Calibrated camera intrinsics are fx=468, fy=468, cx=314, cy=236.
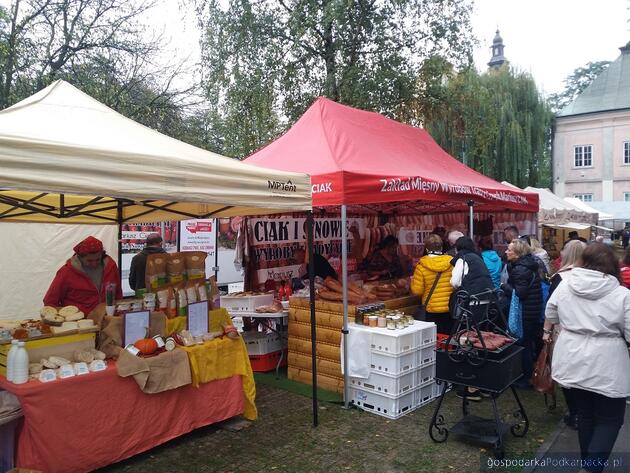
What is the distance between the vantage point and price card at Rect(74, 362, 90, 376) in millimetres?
3256

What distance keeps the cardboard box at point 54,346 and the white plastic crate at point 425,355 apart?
120 inches

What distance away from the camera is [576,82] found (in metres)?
47.8

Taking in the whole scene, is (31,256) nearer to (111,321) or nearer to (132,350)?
(111,321)

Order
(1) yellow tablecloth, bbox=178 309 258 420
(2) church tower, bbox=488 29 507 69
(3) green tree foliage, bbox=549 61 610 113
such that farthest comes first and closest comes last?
(2) church tower, bbox=488 29 507 69 → (3) green tree foliage, bbox=549 61 610 113 → (1) yellow tablecloth, bbox=178 309 258 420

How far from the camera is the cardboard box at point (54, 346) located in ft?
10.5

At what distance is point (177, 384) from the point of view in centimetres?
374

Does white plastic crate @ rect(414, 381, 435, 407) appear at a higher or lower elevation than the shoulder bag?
lower

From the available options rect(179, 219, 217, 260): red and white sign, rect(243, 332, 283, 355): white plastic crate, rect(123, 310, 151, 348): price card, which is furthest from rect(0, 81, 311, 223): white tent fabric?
rect(179, 219, 217, 260): red and white sign

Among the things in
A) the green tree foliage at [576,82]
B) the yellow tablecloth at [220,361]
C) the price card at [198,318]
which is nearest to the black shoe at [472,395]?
the yellow tablecloth at [220,361]

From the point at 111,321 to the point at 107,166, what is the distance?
1411 millimetres

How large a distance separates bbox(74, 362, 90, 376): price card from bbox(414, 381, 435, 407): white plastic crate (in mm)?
3112

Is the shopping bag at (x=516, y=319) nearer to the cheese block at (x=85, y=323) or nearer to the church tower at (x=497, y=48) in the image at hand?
the cheese block at (x=85, y=323)

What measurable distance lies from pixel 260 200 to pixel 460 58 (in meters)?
10.6

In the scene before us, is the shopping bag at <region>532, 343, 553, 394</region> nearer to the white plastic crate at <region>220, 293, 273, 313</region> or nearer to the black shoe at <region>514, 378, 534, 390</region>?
the black shoe at <region>514, 378, 534, 390</region>
